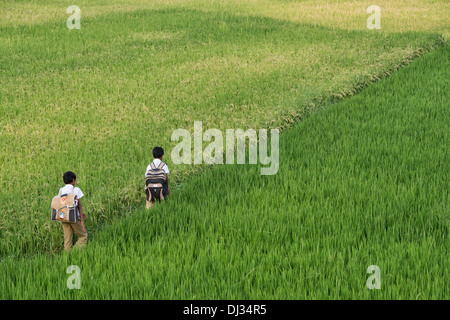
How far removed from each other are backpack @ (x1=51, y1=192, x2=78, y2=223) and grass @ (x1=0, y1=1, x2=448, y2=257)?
386mm

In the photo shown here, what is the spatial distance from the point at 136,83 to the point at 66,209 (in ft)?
20.7

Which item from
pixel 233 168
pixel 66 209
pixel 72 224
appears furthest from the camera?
pixel 233 168

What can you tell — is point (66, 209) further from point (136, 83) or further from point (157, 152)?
point (136, 83)

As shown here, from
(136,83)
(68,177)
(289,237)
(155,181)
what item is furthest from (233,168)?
(136,83)

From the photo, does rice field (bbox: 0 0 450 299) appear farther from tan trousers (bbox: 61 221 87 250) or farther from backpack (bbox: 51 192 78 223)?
backpack (bbox: 51 192 78 223)

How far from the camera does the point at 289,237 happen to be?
4242mm

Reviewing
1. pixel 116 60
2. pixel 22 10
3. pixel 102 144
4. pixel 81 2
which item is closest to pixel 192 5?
pixel 81 2

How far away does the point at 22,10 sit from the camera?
19.4 metres

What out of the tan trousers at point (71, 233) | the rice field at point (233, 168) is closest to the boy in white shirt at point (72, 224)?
the tan trousers at point (71, 233)

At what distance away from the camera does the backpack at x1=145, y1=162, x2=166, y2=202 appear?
4758 millimetres

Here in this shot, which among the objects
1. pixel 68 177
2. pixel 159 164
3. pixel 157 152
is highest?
pixel 157 152

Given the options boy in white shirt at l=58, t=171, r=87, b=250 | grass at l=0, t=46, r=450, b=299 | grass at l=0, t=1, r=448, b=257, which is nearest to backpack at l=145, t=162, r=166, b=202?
grass at l=0, t=46, r=450, b=299
